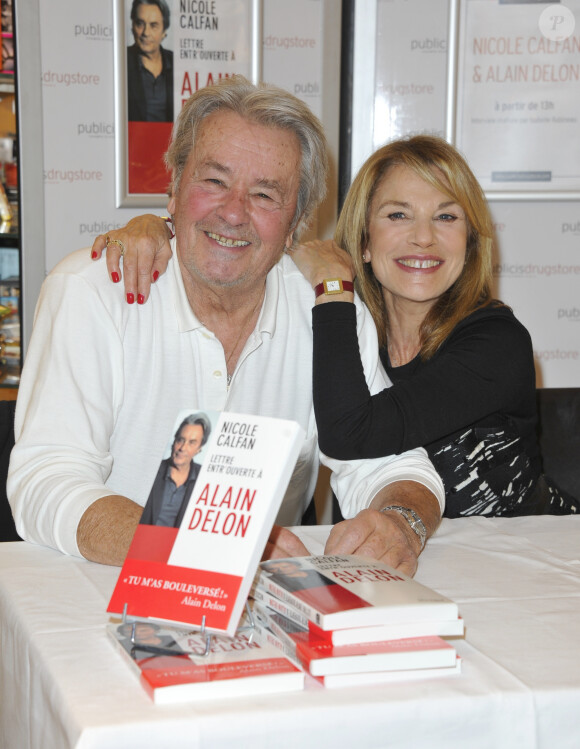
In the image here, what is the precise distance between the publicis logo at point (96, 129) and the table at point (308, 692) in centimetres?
251

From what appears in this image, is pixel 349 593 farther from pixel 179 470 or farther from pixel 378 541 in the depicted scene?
pixel 378 541

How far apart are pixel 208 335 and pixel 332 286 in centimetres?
32

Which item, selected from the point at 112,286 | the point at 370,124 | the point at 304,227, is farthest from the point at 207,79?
the point at 112,286

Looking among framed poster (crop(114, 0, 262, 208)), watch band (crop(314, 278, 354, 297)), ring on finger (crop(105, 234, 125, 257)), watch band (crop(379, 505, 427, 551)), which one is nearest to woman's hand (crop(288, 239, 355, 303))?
watch band (crop(314, 278, 354, 297))

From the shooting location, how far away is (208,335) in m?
1.84

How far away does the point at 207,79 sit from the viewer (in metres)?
3.59

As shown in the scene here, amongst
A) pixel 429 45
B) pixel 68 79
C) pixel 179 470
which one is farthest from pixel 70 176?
Result: pixel 179 470

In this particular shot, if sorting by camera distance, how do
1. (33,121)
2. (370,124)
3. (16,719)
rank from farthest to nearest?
1. (370,124)
2. (33,121)
3. (16,719)

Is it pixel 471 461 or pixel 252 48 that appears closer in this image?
pixel 471 461

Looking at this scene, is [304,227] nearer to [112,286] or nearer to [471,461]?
[112,286]

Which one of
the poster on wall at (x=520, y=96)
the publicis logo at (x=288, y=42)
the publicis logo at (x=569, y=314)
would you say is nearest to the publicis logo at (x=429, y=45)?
the poster on wall at (x=520, y=96)

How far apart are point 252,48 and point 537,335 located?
5.60 ft

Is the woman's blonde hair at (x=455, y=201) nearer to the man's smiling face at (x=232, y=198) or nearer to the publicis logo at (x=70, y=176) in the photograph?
the man's smiling face at (x=232, y=198)

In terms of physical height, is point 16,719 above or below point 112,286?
below
